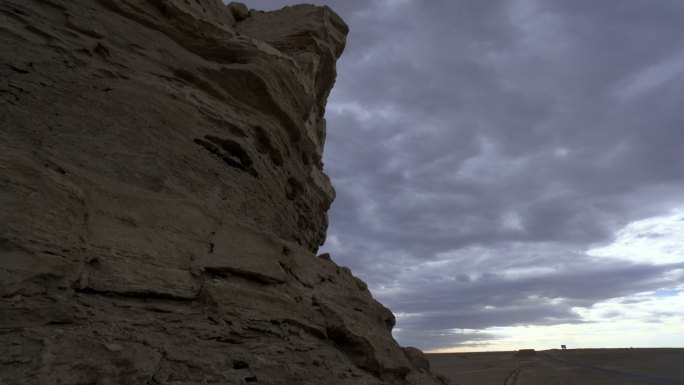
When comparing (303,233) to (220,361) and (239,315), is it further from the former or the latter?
(220,361)

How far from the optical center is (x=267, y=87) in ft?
32.8

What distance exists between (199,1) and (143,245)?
7.83 m

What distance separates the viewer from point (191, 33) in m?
9.80

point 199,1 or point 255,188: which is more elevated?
point 199,1

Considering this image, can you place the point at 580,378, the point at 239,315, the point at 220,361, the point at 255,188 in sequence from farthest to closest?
the point at 580,378, the point at 255,188, the point at 239,315, the point at 220,361

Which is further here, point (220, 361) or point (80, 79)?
point (80, 79)

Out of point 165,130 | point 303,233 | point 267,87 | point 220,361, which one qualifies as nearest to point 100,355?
point 220,361

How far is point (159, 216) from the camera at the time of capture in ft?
20.8

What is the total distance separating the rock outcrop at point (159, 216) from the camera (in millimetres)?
4496

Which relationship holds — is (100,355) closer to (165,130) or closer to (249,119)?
(165,130)

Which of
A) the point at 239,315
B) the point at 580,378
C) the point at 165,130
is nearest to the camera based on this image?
the point at 239,315

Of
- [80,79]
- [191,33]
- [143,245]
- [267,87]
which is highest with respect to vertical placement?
[191,33]

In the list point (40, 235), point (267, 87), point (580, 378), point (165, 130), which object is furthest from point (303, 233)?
point (580, 378)

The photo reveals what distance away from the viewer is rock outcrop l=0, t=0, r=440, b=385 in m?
4.50
